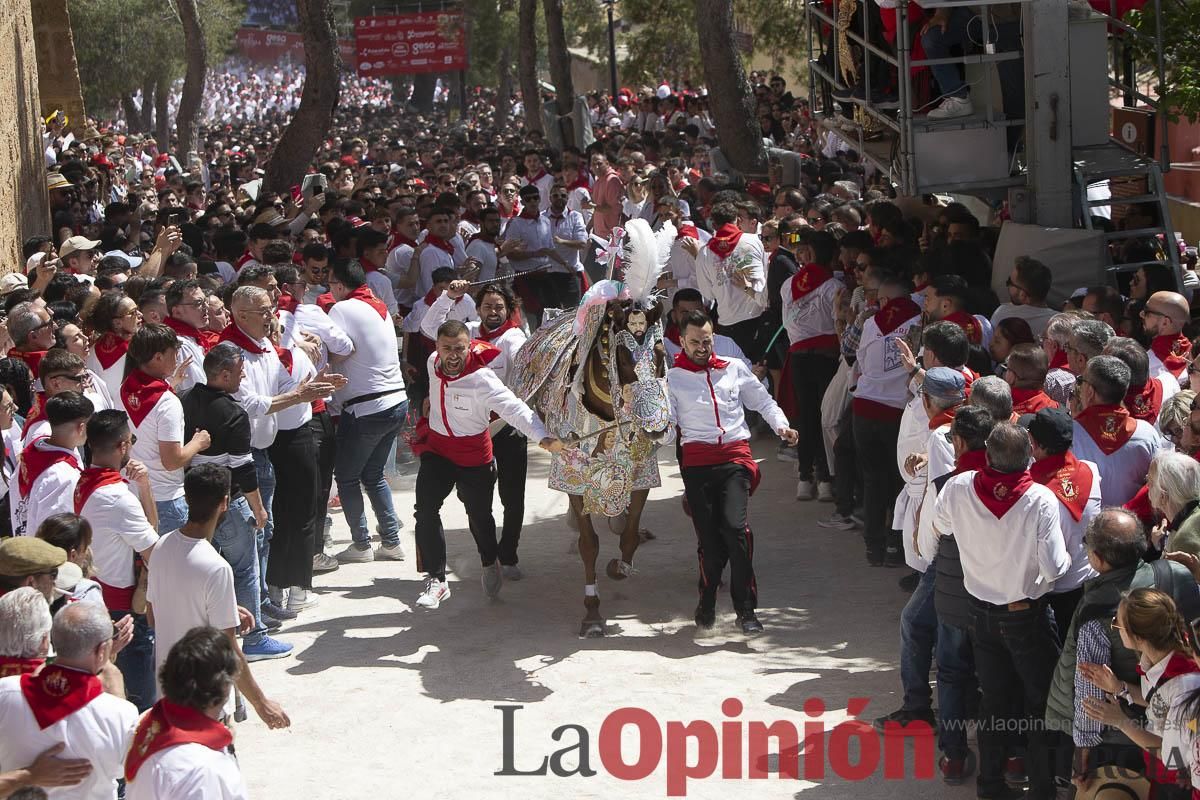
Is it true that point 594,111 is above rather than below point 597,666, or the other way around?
above

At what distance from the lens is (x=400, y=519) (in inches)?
423

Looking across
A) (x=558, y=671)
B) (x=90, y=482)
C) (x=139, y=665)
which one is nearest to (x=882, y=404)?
(x=558, y=671)

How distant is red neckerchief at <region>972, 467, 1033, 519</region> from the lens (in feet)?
18.7

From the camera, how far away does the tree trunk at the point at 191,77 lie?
24266 mm

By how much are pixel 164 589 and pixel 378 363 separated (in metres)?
3.62

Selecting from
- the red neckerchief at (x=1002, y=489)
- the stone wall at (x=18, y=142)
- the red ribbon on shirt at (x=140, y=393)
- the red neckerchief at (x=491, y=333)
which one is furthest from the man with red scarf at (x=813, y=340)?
the stone wall at (x=18, y=142)

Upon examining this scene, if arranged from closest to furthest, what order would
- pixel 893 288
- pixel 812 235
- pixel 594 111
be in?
pixel 893 288
pixel 812 235
pixel 594 111

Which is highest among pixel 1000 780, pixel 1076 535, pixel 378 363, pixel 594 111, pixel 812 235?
pixel 594 111

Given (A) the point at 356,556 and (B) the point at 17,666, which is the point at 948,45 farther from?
(B) the point at 17,666

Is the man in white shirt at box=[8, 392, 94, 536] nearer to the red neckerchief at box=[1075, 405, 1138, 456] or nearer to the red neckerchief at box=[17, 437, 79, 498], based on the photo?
the red neckerchief at box=[17, 437, 79, 498]

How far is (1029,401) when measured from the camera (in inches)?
273

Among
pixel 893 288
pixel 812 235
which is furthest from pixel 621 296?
pixel 812 235

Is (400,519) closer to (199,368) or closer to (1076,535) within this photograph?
(199,368)

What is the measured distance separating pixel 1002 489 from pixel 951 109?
515 centimetres
